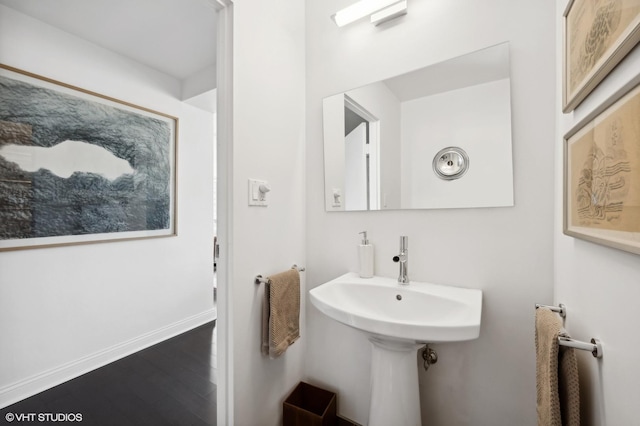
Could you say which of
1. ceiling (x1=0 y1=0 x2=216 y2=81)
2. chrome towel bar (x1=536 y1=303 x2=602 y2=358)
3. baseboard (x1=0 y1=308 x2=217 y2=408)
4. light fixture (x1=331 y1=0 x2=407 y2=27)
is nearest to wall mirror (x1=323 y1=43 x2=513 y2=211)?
light fixture (x1=331 y1=0 x2=407 y2=27)

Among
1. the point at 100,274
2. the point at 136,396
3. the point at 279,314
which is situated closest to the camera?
the point at 279,314

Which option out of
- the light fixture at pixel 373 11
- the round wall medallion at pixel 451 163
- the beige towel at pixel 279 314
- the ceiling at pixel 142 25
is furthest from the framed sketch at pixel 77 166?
the round wall medallion at pixel 451 163

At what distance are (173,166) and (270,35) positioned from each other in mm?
1665

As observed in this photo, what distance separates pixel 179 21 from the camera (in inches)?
69.8

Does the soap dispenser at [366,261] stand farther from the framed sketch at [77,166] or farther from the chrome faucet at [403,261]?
the framed sketch at [77,166]

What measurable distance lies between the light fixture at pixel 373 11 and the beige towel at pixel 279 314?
4.46ft

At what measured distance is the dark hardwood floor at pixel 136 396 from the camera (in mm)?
1458

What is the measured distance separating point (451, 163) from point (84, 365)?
275 centimetres

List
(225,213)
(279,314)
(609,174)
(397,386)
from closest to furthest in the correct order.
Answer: (609,174) < (397,386) < (225,213) < (279,314)

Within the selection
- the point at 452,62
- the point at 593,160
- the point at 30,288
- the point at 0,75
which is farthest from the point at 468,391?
the point at 0,75

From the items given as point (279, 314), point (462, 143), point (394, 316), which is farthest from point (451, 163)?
point (279, 314)

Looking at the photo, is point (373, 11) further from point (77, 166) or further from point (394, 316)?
point (77, 166)

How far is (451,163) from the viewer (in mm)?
1140

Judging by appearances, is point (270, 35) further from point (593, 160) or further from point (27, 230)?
point (27, 230)
